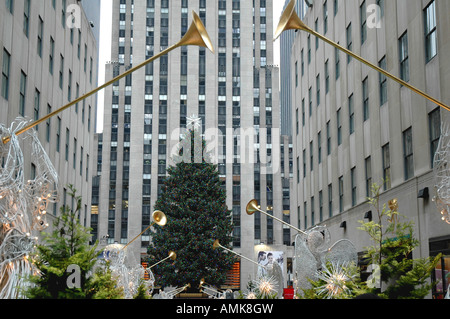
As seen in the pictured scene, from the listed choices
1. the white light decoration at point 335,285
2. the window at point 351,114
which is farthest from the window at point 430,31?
the window at point 351,114

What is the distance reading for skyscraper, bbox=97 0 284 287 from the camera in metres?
76.2

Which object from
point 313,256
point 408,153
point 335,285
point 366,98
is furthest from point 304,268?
point 366,98

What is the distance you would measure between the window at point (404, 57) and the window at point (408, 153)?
7.15 ft

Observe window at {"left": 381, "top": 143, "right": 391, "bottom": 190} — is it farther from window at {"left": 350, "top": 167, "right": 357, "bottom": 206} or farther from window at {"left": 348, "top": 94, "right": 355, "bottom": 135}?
window at {"left": 348, "top": 94, "right": 355, "bottom": 135}

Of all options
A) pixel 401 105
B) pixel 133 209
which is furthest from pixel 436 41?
pixel 133 209

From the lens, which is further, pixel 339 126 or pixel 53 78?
pixel 339 126

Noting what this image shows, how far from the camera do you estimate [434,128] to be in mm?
20500

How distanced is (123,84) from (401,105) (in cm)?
5971

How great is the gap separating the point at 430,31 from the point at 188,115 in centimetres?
5825

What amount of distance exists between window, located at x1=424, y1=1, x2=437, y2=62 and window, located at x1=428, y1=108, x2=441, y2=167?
2.00 metres

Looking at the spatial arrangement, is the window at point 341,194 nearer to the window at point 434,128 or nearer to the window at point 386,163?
the window at point 386,163

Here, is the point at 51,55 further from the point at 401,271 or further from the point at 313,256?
the point at 401,271

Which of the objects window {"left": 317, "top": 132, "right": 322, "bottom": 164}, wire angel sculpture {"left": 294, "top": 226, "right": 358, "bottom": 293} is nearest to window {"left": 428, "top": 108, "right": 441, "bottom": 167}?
wire angel sculpture {"left": 294, "top": 226, "right": 358, "bottom": 293}
